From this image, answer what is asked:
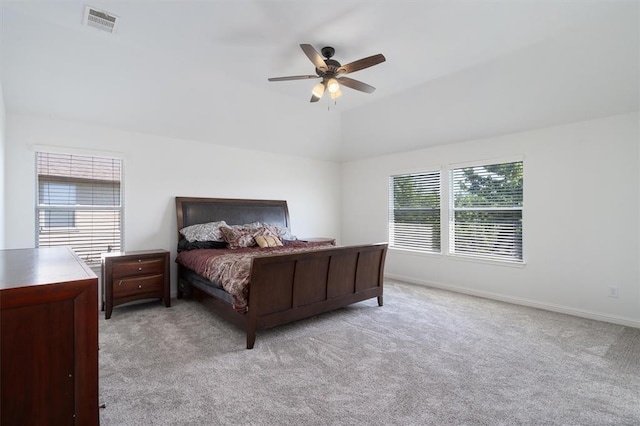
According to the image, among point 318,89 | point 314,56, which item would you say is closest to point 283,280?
point 318,89

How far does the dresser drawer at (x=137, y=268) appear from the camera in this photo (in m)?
3.61

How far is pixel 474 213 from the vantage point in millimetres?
4664

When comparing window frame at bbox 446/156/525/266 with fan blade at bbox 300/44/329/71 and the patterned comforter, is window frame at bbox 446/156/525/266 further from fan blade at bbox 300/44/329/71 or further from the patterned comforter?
fan blade at bbox 300/44/329/71

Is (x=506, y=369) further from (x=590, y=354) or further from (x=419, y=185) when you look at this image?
(x=419, y=185)

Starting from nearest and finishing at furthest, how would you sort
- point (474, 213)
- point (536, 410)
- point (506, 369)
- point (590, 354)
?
point (536, 410) → point (506, 369) → point (590, 354) → point (474, 213)

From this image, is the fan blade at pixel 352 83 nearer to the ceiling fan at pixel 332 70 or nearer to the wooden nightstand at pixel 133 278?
the ceiling fan at pixel 332 70

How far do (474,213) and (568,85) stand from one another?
199 centimetres

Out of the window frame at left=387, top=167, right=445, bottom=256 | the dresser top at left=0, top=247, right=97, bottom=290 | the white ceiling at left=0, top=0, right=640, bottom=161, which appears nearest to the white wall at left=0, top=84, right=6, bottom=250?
the white ceiling at left=0, top=0, right=640, bottom=161

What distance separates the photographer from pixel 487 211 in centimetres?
451

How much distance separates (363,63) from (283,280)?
2.20 meters

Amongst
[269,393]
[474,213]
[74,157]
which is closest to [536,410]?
[269,393]

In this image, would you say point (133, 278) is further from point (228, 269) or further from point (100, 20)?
point (100, 20)

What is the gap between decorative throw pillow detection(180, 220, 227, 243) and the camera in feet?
14.0

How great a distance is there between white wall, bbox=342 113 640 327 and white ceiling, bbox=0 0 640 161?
10.5 inches
